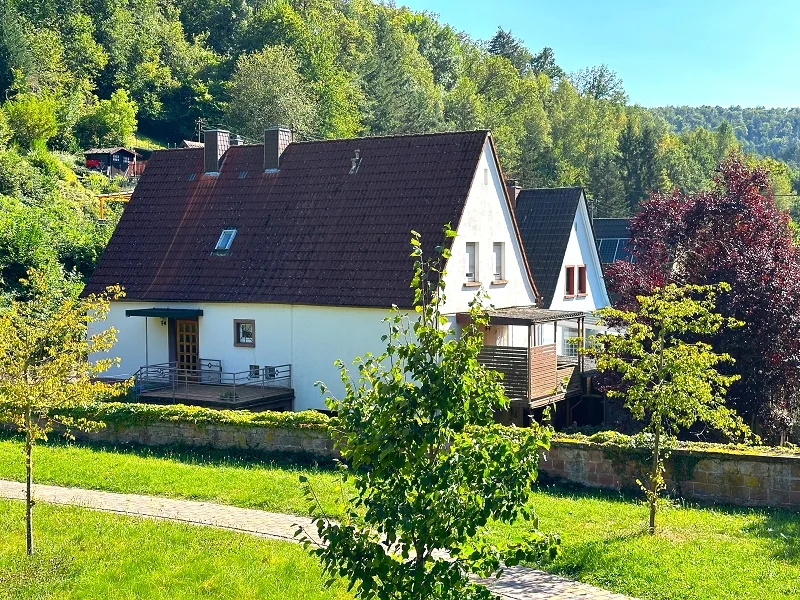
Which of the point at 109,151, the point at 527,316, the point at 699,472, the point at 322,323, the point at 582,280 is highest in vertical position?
the point at 109,151

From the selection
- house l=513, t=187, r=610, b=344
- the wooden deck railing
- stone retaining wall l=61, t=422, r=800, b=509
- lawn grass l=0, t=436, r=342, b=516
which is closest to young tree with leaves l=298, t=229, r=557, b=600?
stone retaining wall l=61, t=422, r=800, b=509

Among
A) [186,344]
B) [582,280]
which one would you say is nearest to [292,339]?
[186,344]

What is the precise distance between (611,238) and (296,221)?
33542mm

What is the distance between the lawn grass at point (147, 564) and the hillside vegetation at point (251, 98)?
22.8 metres

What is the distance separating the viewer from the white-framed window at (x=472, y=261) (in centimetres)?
2658

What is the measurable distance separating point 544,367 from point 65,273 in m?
21.0

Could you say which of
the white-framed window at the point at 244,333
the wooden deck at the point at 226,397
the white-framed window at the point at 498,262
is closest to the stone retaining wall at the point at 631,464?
the wooden deck at the point at 226,397

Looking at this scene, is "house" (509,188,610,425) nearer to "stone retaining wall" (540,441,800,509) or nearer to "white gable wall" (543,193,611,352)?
"white gable wall" (543,193,611,352)

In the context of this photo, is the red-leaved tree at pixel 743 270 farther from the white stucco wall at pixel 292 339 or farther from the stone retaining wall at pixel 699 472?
the white stucco wall at pixel 292 339

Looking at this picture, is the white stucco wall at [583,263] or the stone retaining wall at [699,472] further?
the white stucco wall at [583,263]

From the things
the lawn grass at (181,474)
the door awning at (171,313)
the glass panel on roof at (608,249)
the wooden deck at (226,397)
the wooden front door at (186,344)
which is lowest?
the lawn grass at (181,474)

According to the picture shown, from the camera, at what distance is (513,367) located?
76.3 feet

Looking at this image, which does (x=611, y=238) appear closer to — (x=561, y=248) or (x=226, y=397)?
(x=561, y=248)

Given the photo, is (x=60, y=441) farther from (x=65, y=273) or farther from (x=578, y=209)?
(x=578, y=209)
